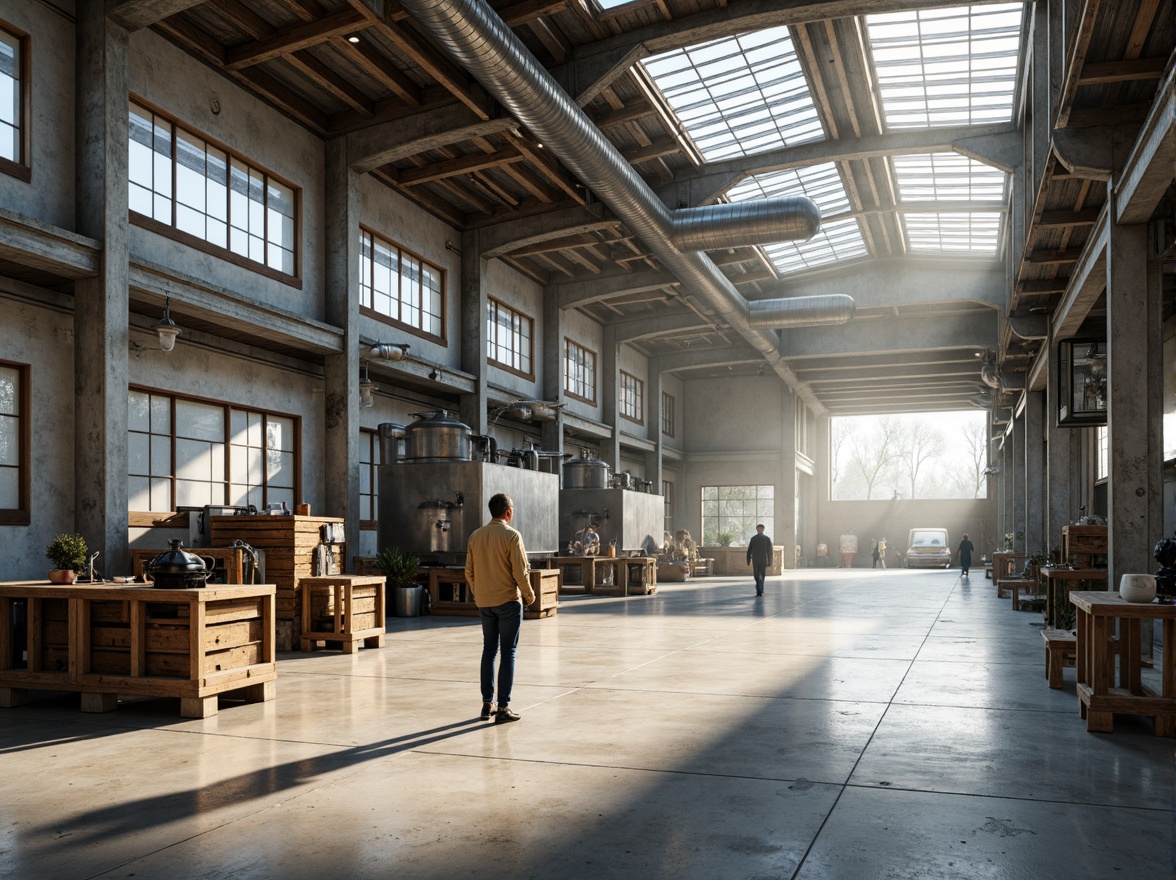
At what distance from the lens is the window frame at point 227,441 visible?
13656 millimetres

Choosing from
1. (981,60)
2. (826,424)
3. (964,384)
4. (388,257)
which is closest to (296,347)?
(388,257)

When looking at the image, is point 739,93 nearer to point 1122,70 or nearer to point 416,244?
point 416,244

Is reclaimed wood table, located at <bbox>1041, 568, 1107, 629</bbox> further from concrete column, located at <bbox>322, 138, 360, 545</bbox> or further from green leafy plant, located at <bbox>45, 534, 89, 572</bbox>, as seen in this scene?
concrete column, located at <bbox>322, 138, 360, 545</bbox>

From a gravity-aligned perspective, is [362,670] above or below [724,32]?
below

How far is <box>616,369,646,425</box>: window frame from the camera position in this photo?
3244cm

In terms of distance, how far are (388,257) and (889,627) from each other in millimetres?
12063

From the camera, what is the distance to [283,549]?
11.5 metres

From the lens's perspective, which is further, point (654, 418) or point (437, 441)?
point (654, 418)

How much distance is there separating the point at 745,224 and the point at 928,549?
1076 inches

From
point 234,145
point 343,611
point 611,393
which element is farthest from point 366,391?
point 611,393

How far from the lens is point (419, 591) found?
16188mm

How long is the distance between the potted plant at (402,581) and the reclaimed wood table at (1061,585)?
31.5 ft

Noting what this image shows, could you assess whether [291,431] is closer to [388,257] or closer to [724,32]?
[388,257]

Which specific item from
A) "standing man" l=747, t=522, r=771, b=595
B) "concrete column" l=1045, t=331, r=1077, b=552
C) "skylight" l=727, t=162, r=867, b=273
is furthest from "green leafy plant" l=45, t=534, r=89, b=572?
"concrete column" l=1045, t=331, r=1077, b=552
